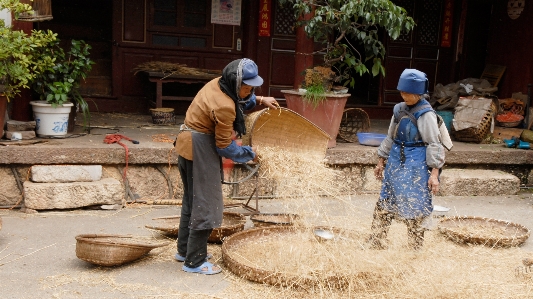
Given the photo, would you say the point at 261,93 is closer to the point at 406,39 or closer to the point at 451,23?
the point at 406,39

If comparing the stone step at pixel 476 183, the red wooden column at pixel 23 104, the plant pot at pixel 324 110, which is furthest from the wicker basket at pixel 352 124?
the red wooden column at pixel 23 104

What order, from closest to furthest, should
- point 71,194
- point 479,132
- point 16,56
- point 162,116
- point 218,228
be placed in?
1. point 218,228
2. point 16,56
3. point 71,194
4. point 479,132
5. point 162,116

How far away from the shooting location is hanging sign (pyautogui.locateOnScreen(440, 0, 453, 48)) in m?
10.2

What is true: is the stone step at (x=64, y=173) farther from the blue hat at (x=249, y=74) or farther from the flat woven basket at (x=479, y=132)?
the flat woven basket at (x=479, y=132)

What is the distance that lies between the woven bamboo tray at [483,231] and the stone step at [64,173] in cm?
355

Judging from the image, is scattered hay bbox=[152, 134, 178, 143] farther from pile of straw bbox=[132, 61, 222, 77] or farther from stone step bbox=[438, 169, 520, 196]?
stone step bbox=[438, 169, 520, 196]

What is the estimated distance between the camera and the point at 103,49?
11.5m

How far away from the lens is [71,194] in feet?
19.1

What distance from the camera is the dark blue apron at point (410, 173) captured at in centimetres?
442

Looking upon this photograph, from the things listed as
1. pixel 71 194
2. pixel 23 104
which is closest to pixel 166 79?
pixel 23 104

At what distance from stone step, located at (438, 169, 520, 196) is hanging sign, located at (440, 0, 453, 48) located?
382 cm

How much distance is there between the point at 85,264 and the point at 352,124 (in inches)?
176

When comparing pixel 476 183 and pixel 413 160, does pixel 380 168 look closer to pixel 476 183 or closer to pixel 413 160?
pixel 413 160

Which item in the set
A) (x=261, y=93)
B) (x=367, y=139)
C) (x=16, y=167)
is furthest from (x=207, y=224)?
(x=261, y=93)
